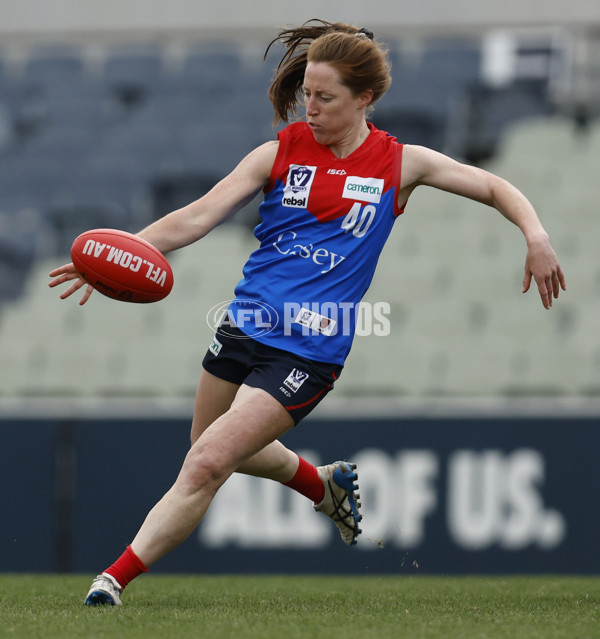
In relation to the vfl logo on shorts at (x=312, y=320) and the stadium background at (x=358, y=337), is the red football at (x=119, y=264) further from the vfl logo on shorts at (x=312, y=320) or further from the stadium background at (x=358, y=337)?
the stadium background at (x=358, y=337)

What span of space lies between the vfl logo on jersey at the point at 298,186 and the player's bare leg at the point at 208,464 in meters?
0.70

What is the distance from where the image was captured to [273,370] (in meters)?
3.83

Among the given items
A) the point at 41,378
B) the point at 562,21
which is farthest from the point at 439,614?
the point at 562,21

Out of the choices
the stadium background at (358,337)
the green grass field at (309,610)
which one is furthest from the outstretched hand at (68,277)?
the stadium background at (358,337)

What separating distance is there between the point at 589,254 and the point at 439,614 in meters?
5.48

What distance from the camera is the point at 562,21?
9.45 metres

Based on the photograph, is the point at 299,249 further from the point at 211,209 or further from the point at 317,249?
the point at 211,209

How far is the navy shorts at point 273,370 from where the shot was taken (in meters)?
3.79

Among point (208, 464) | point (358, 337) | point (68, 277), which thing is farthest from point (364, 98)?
point (358, 337)

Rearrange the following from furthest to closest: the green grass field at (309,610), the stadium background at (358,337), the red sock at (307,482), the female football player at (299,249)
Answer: the stadium background at (358,337) < the red sock at (307,482) < the female football player at (299,249) < the green grass field at (309,610)

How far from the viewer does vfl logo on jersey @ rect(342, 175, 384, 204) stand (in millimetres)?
3926

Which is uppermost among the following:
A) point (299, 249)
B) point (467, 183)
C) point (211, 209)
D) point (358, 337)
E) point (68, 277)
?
point (467, 183)

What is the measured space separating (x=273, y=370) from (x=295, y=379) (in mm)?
85

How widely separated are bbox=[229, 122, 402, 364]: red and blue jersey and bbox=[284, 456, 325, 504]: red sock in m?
0.74
